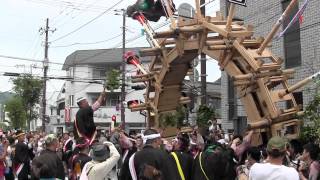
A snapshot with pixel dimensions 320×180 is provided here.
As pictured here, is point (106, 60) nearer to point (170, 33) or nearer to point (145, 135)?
point (170, 33)

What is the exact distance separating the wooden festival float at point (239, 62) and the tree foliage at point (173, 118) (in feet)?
1.89

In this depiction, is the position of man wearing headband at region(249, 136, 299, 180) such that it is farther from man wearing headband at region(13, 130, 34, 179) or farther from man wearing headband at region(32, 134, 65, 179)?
man wearing headband at region(13, 130, 34, 179)

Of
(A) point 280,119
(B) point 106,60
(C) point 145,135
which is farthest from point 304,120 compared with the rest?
(B) point 106,60

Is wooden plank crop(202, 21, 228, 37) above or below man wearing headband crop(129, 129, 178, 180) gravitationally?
above

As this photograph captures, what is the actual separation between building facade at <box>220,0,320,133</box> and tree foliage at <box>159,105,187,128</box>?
3.46m

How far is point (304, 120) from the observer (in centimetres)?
925

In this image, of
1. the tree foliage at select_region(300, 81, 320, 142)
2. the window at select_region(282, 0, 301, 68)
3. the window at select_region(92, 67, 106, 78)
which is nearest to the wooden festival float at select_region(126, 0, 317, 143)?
the tree foliage at select_region(300, 81, 320, 142)

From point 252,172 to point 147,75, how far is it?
7703 mm

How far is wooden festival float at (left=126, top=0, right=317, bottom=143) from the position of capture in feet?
29.2

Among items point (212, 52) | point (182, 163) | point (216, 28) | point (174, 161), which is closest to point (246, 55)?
point (216, 28)

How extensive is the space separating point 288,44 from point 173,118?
6.11 meters

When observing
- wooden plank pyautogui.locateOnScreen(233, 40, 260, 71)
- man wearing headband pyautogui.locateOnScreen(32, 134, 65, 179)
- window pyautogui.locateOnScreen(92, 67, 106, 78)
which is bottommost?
man wearing headband pyautogui.locateOnScreen(32, 134, 65, 179)

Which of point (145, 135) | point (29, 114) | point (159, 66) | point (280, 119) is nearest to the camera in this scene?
point (145, 135)

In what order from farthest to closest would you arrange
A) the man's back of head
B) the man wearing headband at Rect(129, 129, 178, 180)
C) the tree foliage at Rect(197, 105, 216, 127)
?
the tree foliage at Rect(197, 105, 216, 127), the man's back of head, the man wearing headband at Rect(129, 129, 178, 180)
